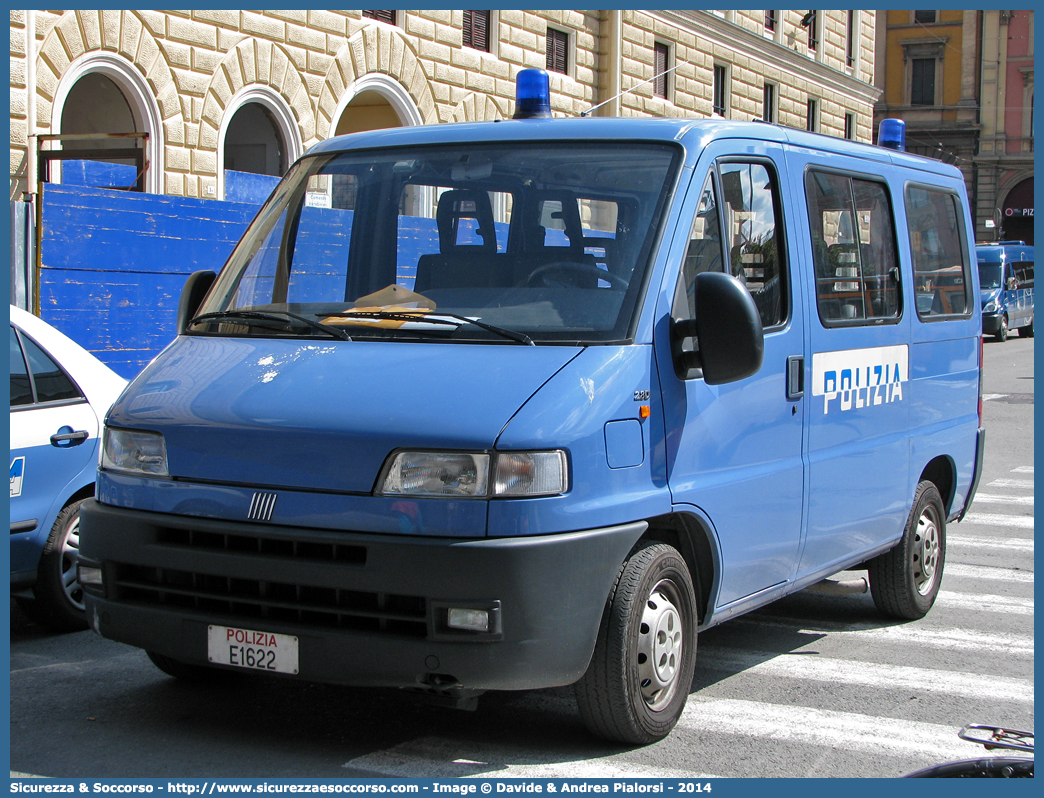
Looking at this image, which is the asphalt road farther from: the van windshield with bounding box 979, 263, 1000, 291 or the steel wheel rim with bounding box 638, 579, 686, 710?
the van windshield with bounding box 979, 263, 1000, 291

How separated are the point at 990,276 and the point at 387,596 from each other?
38128mm

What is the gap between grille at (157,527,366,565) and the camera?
4094 millimetres

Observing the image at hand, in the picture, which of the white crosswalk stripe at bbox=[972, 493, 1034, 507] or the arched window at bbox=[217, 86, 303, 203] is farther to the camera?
the arched window at bbox=[217, 86, 303, 203]

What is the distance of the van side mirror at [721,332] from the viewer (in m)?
4.50

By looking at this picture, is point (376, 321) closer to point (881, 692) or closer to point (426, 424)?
point (426, 424)

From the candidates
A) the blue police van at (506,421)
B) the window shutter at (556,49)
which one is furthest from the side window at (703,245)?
the window shutter at (556,49)

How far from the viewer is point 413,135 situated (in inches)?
214

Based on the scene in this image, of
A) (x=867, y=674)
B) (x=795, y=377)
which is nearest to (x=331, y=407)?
(x=795, y=377)

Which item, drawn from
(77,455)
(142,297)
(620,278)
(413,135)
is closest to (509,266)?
(620,278)

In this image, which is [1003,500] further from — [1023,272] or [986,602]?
[1023,272]

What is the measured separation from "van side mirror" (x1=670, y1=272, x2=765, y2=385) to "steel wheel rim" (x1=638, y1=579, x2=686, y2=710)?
78 centimetres

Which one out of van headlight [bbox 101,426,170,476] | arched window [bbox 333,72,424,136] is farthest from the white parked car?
arched window [bbox 333,72,424,136]

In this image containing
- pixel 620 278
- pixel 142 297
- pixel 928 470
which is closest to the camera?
pixel 620 278

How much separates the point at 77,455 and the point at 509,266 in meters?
2.60
